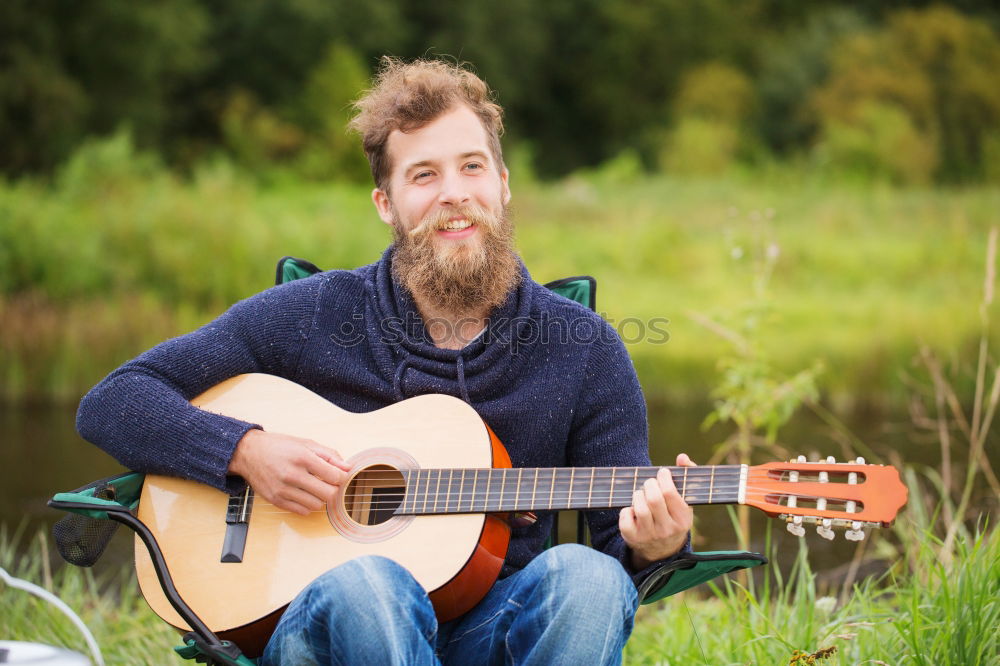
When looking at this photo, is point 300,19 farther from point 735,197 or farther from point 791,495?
point 791,495

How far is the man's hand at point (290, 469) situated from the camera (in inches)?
86.3

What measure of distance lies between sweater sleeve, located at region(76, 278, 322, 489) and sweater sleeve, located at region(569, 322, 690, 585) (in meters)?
0.68

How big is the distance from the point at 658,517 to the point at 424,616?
19.1 inches

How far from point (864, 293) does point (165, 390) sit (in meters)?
10.4

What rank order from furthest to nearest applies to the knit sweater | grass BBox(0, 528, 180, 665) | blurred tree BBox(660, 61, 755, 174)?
blurred tree BBox(660, 61, 755, 174), grass BBox(0, 528, 180, 665), the knit sweater

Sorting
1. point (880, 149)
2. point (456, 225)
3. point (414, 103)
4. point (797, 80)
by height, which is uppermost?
point (797, 80)

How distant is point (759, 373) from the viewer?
4.05 meters

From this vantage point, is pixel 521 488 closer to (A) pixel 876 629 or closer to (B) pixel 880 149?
(A) pixel 876 629

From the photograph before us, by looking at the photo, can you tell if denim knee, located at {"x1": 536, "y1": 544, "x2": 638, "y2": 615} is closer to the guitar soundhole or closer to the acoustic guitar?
the acoustic guitar

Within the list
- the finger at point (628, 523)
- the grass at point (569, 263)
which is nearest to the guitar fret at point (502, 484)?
the finger at point (628, 523)

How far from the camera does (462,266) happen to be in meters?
2.48

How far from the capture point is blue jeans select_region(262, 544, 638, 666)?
1.86 meters

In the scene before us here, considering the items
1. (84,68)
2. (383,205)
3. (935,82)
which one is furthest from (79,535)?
(935,82)

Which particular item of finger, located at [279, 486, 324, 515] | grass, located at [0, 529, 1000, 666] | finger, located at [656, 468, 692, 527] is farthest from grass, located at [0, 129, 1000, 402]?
finger, located at [279, 486, 324, 515]
